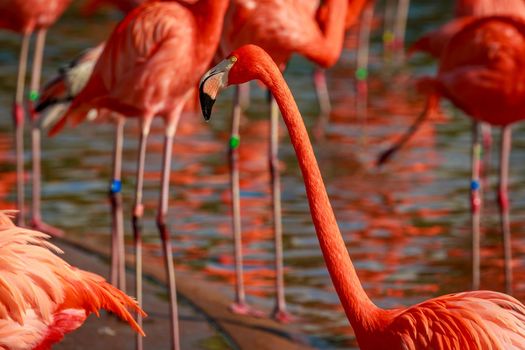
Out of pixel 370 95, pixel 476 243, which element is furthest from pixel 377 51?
pixel 476 243

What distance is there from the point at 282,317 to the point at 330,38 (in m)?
1.47

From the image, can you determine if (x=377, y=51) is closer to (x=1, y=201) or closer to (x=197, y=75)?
(x=1, y=201)

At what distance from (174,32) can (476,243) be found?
2.09 m

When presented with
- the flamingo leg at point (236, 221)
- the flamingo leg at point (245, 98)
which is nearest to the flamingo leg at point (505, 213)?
the flamingo leg at point (236, 221)

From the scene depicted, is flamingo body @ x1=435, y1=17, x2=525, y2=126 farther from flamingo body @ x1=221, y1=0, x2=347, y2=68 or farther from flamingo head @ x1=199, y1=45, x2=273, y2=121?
flamingo head @ x1=199, y1=45, x2=273, y2=121

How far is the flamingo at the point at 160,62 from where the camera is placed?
18.5 feet

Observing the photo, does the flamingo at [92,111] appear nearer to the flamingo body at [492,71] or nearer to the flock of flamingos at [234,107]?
the flock of flamingos at [234,107]

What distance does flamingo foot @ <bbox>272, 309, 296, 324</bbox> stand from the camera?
6177 mm

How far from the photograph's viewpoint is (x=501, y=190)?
6.94 metres

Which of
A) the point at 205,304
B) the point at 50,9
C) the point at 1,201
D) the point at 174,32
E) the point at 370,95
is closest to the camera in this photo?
the point at 174,32

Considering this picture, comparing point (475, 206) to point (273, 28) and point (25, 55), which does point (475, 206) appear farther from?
point (25, 55)

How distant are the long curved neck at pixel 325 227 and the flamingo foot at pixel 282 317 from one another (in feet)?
7.57

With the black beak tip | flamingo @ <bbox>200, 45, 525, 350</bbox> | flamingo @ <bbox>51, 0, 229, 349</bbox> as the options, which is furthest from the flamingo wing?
flamingo @ <bbox>51, 0, 229, 349</bbox>

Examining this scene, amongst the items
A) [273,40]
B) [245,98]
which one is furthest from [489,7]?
[245,98]
